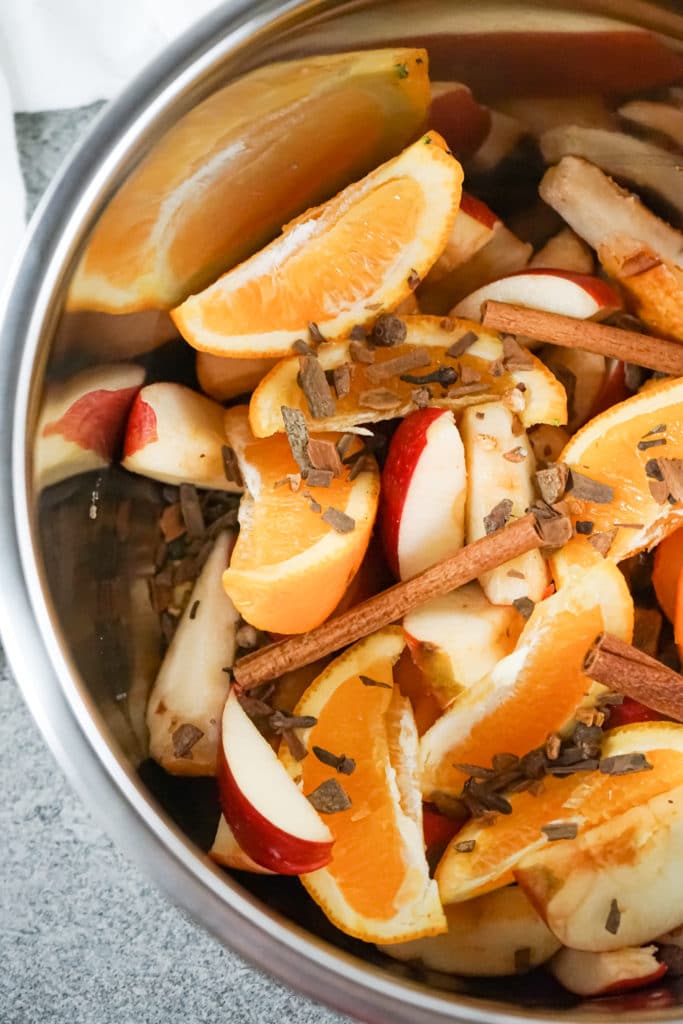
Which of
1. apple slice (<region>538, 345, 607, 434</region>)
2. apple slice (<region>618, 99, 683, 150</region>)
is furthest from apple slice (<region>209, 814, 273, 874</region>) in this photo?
apple slice (<region>618, 99, 683, 150</region>)

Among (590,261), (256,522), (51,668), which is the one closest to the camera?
(51,668)

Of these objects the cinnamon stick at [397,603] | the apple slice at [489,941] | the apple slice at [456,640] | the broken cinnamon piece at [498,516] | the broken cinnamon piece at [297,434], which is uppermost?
the broken cinnamon piece at [297,434]

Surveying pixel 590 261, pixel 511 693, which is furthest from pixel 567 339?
pixel 511 693

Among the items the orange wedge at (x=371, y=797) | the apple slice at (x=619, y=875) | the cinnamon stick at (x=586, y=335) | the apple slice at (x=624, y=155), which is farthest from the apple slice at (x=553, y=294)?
the apple slice at (x=619, y=875)

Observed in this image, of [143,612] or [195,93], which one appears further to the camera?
[143,612]

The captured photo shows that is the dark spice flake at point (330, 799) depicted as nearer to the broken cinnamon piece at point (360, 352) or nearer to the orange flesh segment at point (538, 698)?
the orange flesh segment at point (538, 698)

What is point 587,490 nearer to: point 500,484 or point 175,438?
point 500,484

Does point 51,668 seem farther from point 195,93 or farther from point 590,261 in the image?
point 590,261
